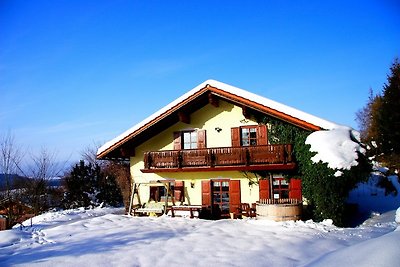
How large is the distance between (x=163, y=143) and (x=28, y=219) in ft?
32.7

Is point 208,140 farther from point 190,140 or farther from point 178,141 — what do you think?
point 178,141

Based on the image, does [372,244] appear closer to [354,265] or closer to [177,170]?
[354,265]

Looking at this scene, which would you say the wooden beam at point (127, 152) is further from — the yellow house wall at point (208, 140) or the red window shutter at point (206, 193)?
the red window shutter at point (206, 193)

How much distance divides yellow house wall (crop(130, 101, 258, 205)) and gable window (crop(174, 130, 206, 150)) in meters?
0.22

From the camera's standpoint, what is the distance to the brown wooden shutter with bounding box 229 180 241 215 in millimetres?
15992

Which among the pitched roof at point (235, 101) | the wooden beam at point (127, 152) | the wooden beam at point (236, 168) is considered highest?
the pitched roof at point (235, 101)

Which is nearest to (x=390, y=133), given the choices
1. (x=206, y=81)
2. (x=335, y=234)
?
(x=335, y=234)

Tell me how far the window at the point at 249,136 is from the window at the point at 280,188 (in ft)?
7.25

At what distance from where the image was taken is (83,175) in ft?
81.2

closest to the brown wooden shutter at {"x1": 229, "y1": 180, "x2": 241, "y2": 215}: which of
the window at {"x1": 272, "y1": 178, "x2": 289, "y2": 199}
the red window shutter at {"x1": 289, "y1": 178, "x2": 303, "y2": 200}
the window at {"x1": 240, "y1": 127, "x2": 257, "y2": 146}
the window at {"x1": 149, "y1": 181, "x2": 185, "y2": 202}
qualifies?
the window at {"x1": 272, "y1": 178, "x2": 289, "y2": 199}

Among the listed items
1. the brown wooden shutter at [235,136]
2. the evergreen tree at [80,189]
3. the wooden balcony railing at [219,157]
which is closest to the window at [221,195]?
the wooden balcony railing at [219,157]

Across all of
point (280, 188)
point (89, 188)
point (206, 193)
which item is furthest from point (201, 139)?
point (89, 188)

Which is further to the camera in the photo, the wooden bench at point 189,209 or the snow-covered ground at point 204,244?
the wooden bench at point 189,209

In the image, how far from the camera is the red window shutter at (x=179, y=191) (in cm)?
1708
